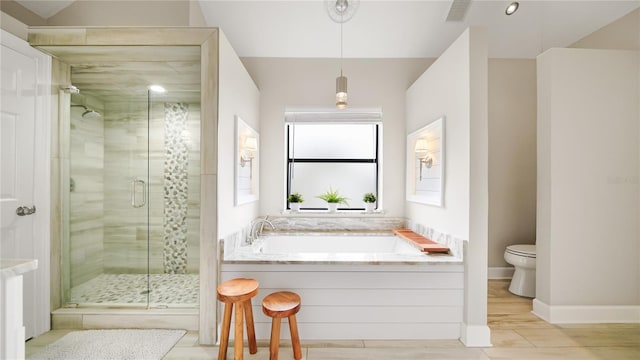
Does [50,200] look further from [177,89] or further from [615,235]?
[615,235]

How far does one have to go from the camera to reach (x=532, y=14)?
3.01 metres

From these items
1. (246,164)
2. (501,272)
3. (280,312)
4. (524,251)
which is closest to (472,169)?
(524,251)

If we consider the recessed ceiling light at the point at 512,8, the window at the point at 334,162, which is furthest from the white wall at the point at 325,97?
the recessed ceiling light at the point at 512,8

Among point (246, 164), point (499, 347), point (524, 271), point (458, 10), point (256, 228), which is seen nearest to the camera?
point (499, 347)

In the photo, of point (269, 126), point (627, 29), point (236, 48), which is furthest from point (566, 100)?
point (236, 48)

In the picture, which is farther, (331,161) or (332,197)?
(331,161)

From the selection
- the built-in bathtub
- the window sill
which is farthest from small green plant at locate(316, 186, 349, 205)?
the built-in bathtub

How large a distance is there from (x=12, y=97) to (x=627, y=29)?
5174 millimetres

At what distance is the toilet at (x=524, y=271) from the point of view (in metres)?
2.95

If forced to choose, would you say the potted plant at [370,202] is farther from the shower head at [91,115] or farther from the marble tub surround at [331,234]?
the shower head at [91,115]

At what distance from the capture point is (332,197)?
11.7ft

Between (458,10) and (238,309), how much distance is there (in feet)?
10.1

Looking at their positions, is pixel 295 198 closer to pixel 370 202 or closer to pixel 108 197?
pixel 370 202

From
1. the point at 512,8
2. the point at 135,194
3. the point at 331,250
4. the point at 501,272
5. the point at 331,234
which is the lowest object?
the point at 501,272
